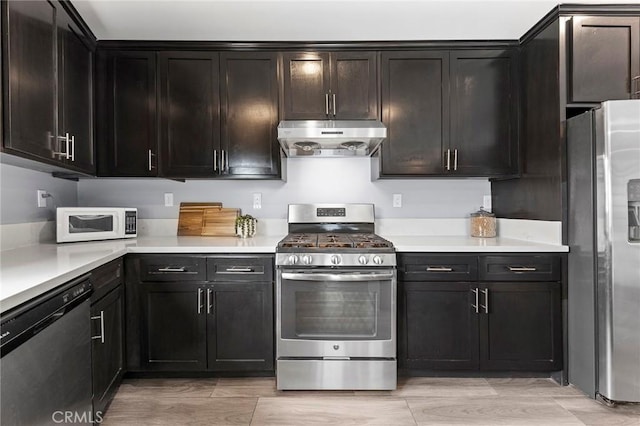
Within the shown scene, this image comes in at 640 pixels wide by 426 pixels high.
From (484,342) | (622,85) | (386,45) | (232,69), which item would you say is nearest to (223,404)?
(484,342)

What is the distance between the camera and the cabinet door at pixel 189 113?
2.71 meters

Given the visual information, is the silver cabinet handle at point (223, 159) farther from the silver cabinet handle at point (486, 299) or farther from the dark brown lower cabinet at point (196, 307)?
the silver cabinet handle at point (486, 299)

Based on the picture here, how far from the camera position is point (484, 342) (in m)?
2.40

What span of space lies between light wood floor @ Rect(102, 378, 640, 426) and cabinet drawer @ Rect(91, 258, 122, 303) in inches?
27.1

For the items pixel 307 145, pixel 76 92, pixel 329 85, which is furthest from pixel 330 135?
pixel 76 92

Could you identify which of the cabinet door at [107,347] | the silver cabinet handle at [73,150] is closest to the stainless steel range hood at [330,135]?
the silver cabinet handle at [73,150]

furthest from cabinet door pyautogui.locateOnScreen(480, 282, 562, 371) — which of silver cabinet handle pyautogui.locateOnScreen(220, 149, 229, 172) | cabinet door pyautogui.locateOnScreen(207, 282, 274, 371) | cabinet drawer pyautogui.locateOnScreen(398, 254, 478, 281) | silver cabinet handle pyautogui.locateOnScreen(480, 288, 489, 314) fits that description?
silver cabinet handle pyautogui.locateOnScreen(220, 149, 229, 172)

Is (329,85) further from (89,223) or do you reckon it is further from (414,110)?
(89,223)

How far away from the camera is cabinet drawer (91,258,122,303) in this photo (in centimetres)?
188

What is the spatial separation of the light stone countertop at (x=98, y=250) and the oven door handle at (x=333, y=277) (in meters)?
0.21

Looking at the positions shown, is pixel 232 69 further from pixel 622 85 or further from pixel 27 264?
pixel 622 85

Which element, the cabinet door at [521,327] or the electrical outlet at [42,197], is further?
the electrical outlet at [42,197]

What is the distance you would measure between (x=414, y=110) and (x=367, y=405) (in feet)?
6.55

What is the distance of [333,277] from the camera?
2.28m
